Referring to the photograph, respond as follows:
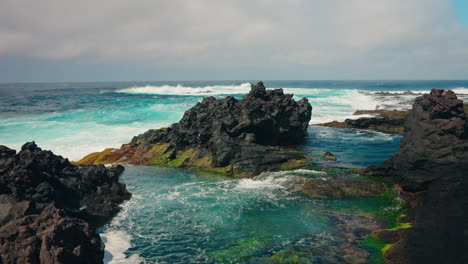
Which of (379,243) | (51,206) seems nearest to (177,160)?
(51,206)

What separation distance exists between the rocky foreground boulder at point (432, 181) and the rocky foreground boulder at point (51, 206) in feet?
33.8

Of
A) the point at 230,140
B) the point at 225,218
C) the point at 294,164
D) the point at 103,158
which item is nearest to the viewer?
the point at 225,218

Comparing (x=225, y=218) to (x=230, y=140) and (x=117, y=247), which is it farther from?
(x=230, y=140)

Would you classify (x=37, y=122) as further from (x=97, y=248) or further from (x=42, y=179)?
(x=97, y=248)

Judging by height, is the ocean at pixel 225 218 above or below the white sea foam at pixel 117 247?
above

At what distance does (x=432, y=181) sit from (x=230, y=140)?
13.0 meters

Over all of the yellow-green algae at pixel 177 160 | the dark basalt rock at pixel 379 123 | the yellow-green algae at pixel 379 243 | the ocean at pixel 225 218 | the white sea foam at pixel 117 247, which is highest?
the dark basalt rock at pixel 379 123

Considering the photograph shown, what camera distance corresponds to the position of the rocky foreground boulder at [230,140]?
71.6 ft

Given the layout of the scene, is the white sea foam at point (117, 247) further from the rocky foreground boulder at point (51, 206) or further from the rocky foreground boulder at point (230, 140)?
the rocky foreground boulder at point (230, 140)

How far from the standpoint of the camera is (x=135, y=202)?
1677 cm

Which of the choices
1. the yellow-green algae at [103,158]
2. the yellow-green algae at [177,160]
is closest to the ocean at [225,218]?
the yellow-green algae at [177,160]

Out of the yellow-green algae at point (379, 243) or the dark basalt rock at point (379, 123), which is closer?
the yellow-green algae at point (379, 243)

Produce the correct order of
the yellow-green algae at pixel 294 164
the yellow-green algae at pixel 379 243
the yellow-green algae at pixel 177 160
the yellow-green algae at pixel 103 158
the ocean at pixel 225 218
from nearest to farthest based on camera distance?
1. the yellow-green algae at pixel 379 243
2. the ocean at pixel 225 218
3. the yellow-green algae at pixel 294 164
4. the yellow-green algae at pixel 177 160
5. the yellow-green algae at pixel 103 158

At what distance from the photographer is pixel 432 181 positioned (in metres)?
15.8
